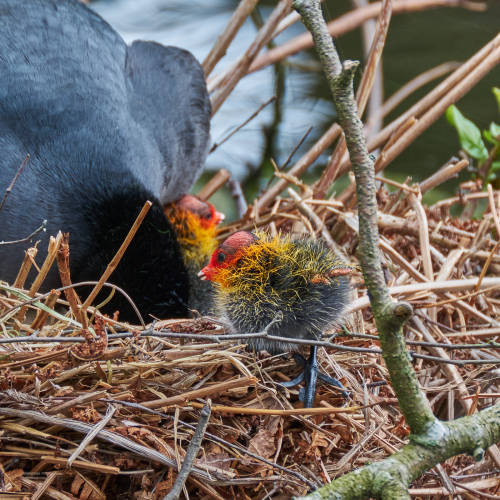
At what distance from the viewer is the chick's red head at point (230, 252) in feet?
5.92

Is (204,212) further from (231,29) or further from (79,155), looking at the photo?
(231,29)

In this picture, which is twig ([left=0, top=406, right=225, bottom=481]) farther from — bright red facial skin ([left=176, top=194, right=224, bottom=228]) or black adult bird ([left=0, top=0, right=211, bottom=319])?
bright red facial skin ([left=176, top=194, right=224, bottom=228])

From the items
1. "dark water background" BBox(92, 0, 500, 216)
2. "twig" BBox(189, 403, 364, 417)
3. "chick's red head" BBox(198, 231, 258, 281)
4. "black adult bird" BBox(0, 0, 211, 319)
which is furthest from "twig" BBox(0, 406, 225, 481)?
"dark water background" BBox(92, 0, 500, 216)

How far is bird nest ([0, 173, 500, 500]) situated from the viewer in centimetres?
133

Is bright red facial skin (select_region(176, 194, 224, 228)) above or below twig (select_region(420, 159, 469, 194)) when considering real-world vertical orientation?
below

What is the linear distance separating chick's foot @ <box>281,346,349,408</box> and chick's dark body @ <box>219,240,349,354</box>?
0.04 metres

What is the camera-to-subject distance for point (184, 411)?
143 centimetres

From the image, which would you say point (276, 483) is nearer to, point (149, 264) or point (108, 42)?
point (149, 264)

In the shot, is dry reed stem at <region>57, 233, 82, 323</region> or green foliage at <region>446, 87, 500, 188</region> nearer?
dry reed stem at <region>57, 233, 82, 323</region>

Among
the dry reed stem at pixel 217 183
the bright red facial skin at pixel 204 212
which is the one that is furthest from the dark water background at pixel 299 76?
the bright red facial skin at pixel 204 212

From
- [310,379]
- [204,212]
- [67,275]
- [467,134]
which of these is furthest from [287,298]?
[467,134]

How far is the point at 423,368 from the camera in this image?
188 cm

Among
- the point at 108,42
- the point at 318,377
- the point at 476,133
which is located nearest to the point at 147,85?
the point at 108,42

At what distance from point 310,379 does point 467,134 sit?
4.95ft
